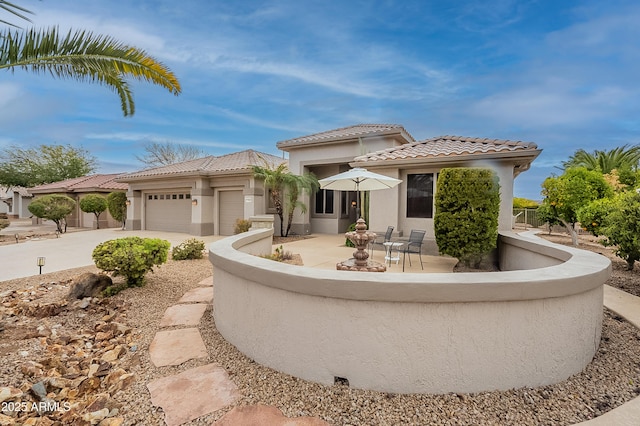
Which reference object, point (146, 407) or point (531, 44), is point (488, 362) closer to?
point (146, 407)

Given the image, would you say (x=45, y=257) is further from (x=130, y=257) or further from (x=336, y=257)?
(x=336, y=257)

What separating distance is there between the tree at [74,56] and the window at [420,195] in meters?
8.42

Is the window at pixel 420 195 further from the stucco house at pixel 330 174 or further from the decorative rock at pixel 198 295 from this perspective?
the decorative rock at pixel 198 295

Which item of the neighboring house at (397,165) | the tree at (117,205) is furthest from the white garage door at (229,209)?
the tree at (117,205)

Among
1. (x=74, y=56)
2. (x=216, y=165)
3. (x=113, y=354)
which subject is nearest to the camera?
(x=113, y=354)

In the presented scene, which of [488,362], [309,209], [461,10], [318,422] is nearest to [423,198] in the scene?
[461,10]

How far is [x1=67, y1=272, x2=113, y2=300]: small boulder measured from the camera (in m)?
6.25

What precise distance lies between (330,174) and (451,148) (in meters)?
7.37

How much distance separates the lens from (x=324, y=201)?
54.7ft

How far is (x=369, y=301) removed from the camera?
289 cm

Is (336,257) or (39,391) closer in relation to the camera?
(39,391)

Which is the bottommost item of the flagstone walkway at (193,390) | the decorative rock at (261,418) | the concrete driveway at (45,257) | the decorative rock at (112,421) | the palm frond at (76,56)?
the concrete driveway at (45,257)

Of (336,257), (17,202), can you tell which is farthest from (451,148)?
(17,202)

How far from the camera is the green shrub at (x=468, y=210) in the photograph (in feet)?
24.2
